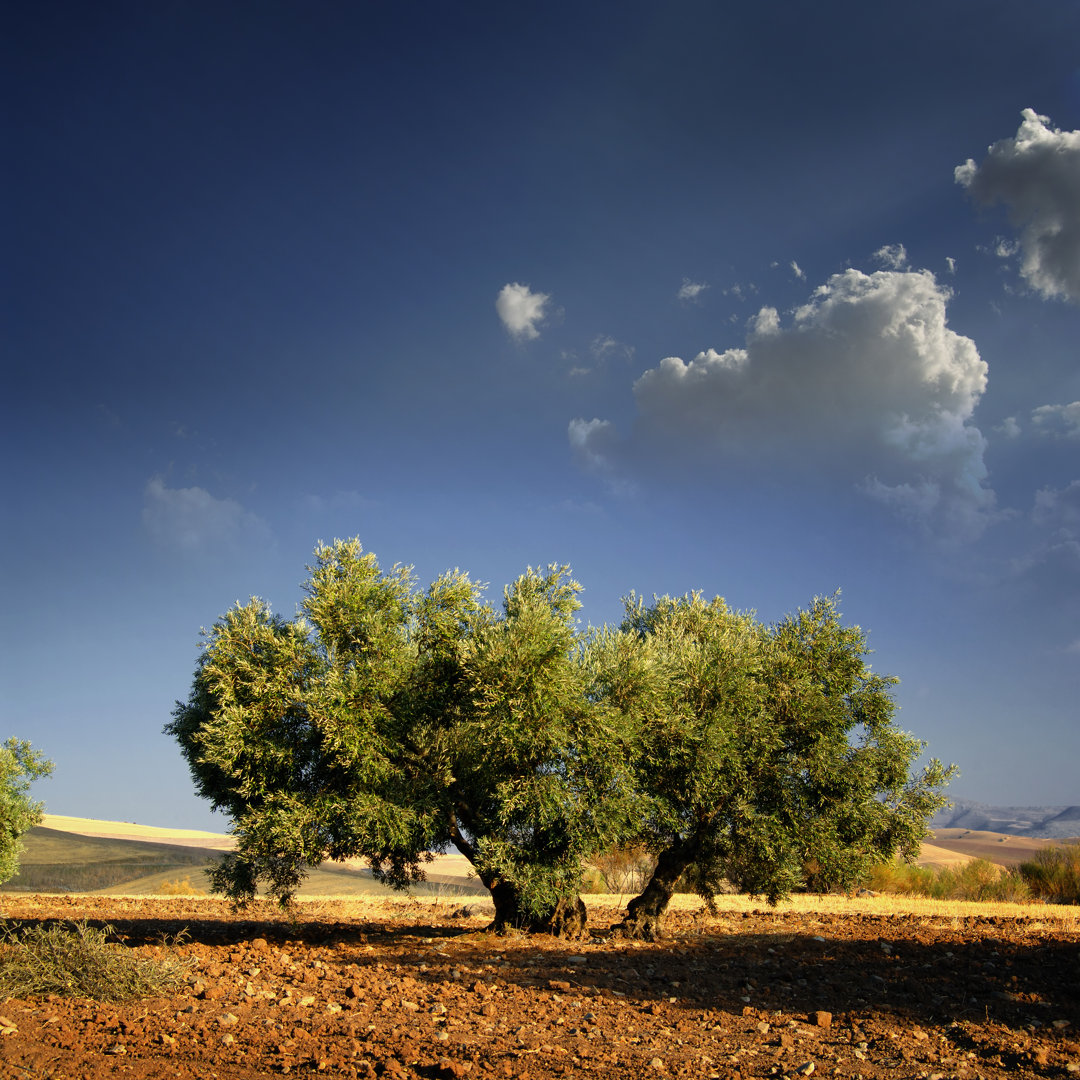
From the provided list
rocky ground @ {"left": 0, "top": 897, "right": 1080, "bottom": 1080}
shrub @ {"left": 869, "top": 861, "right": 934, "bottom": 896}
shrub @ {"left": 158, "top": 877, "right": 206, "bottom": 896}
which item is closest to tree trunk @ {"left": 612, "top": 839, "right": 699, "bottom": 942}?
rocky ground @ {"left": 0, "top": 897, "right": 1080, "bottom": 1080}

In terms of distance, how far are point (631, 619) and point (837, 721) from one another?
6.71m

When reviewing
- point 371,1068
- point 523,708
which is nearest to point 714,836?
point 523,708

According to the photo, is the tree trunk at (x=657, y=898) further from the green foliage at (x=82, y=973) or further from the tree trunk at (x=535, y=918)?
the green foliage at (x=82, y=973)

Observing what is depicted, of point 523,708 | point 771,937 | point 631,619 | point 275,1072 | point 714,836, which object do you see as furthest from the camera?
point 631,619

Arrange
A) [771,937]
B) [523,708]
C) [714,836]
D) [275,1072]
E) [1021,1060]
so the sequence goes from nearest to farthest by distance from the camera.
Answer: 1. [275,1072]
2. [1021,1060]
3. [523,708]
4. [714,836]
5. [771,937]

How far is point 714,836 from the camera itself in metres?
18.3

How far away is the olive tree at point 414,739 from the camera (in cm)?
1577

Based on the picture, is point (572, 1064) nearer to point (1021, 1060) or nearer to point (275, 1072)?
point (275, 1072)

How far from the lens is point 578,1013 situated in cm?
1067

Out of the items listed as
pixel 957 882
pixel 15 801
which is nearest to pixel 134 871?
pixel 15 801

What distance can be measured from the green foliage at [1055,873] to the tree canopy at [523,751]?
2139 centimetres

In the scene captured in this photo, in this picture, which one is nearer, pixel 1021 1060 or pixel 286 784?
pixel 1021 1060

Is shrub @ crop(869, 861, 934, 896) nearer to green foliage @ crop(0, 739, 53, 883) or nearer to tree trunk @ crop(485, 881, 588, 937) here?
tree trunk @ crop(485, 881, 588, 937)

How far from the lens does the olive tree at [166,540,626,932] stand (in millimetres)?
15773
